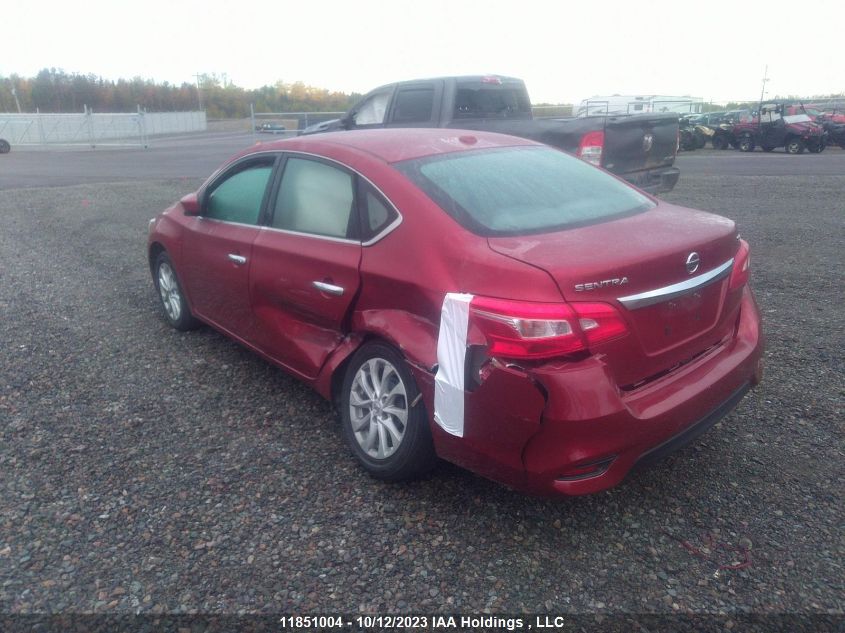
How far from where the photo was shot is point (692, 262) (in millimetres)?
2963

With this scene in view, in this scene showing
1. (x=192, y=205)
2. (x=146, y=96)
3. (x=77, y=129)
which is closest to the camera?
(x=192, y=205)

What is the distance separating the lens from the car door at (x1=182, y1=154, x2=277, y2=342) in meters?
4.32

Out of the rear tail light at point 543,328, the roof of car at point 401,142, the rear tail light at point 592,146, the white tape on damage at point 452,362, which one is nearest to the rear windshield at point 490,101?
the rear tail light at point 592,146

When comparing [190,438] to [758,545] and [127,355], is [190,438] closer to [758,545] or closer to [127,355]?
[127,355]

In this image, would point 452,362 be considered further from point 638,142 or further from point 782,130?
point 782,130

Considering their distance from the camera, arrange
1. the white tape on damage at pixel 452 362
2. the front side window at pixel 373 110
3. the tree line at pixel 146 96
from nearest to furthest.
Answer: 1. the white tape on damage at pixel 452 362
2. the front side window at pixel 373 110
3. the tree line at pixel 146 96

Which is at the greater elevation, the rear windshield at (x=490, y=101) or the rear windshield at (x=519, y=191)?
the rear windshield at (x=490, y=101)

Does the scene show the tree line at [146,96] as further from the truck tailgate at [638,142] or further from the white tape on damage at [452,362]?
the white tape on damage at [452,362]

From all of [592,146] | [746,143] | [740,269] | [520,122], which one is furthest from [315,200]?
[746,143]

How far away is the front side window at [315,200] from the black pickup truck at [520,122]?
14.9ft

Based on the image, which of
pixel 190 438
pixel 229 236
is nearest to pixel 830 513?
pixel 190 438

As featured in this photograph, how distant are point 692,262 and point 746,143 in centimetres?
2699

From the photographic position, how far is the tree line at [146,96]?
6053cm

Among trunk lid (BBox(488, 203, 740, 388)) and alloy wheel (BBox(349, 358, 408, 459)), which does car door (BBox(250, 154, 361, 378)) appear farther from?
trunk lid (BBox(488, 203, 740, 388))
